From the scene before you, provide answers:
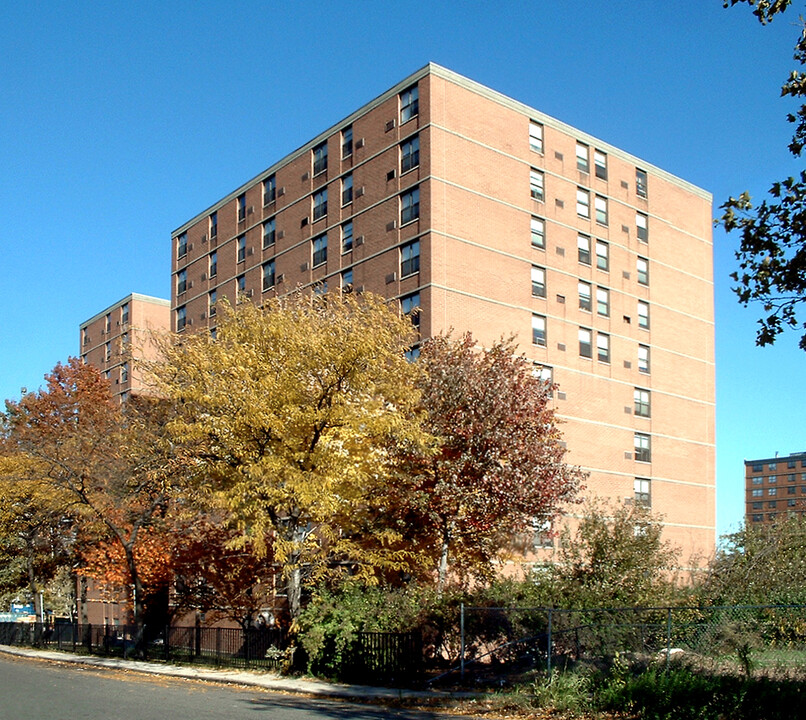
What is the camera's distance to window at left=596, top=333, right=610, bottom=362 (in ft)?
168

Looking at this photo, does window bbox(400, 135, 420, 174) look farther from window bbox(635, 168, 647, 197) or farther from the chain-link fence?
the chain-link fence

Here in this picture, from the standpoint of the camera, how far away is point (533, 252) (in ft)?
160

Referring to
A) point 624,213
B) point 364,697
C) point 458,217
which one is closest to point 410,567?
point 364,697

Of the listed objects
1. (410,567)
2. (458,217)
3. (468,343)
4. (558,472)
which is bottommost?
(410,567)

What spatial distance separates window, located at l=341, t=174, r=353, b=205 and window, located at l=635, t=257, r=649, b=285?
1675cm

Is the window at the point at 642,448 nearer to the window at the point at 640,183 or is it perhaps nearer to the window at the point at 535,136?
the window at the point at 640,183

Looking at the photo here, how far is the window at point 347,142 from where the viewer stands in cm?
5125

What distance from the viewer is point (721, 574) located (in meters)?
25.7

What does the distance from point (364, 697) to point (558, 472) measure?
12794 mm

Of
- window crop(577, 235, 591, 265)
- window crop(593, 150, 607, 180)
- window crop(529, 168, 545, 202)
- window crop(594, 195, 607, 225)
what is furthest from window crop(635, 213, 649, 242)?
window crop(529, 168, 545, 202)

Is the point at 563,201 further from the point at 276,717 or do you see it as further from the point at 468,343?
the point at 276,717

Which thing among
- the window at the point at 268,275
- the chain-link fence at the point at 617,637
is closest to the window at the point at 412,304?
the window at the point at 268,275

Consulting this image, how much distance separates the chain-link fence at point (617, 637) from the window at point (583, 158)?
33263 millimetres

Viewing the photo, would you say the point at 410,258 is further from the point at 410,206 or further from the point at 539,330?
the point at 539,330
